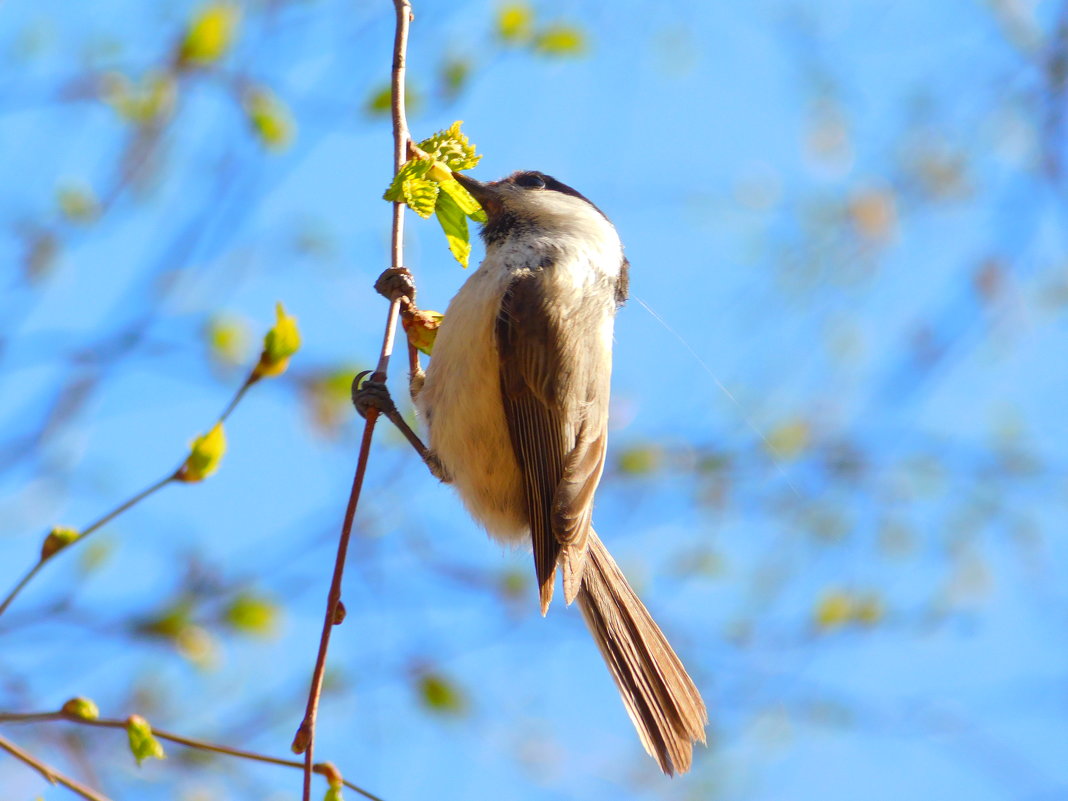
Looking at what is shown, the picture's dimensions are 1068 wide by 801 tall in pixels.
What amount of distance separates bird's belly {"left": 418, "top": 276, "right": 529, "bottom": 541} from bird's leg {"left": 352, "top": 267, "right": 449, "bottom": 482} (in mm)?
45

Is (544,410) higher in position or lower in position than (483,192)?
lower

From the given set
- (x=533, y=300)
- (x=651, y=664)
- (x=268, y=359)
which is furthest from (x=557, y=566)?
(x=268, y=359)

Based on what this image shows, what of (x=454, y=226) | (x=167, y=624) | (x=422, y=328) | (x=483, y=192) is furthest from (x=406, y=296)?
(x=167, y=624)

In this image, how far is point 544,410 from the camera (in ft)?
8.57

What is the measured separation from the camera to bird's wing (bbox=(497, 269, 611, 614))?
2.57m

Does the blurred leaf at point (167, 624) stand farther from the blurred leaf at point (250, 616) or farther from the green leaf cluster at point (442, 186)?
the green leaf cluster at point (442, 186)

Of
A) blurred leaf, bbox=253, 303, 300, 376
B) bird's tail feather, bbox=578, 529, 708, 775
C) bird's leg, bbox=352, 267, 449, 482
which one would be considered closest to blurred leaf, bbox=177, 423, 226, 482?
blurred leaf, bbox=253, 303, 300, 376

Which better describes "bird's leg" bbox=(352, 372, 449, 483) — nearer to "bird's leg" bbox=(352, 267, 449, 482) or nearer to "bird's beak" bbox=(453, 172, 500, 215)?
"bird's leg" bbox=(352, 267, 449, 482)

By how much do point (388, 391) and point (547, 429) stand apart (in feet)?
1.30

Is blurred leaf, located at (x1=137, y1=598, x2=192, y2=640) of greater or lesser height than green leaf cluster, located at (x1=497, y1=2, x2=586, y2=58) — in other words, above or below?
below

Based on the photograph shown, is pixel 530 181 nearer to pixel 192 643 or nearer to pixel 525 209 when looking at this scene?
pixel 525 209

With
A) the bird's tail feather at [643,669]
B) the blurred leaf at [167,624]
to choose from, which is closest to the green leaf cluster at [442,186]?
the bird's tail feather at [643,669]

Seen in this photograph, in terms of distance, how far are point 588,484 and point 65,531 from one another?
139 cm

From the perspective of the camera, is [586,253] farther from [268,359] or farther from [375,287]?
[268,359]
